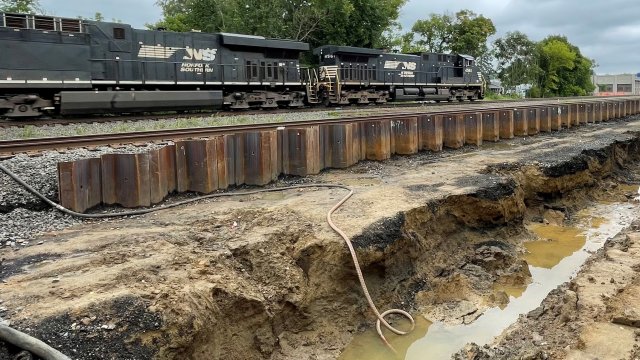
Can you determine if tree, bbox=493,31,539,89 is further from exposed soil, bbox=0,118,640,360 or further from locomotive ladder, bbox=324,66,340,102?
exposed soil, bbox=0,118,640,360

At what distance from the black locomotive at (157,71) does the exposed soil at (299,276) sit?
1067 cm

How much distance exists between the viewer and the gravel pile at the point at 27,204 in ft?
18.3

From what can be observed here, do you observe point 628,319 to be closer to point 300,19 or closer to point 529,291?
point 529,291

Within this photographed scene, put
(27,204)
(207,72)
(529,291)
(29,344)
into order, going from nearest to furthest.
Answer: (29,344)
(27,204)
(529,291)
(207,72)

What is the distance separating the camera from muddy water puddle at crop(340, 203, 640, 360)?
19.1ft

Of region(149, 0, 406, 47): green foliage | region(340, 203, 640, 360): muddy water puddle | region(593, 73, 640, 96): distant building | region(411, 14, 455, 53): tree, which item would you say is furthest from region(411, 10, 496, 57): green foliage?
region(593, 73, 640, 96): distant building

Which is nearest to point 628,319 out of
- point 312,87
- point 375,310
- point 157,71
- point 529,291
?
point 375,310

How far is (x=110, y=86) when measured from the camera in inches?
682

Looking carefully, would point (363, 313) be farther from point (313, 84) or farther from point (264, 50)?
point (313, 84)

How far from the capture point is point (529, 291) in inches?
296

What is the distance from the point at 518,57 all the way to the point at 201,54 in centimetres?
5863

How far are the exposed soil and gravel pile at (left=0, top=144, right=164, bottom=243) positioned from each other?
277 mm

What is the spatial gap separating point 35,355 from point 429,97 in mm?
31696

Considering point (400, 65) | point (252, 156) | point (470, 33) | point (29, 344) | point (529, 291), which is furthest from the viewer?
point (470, 33)
